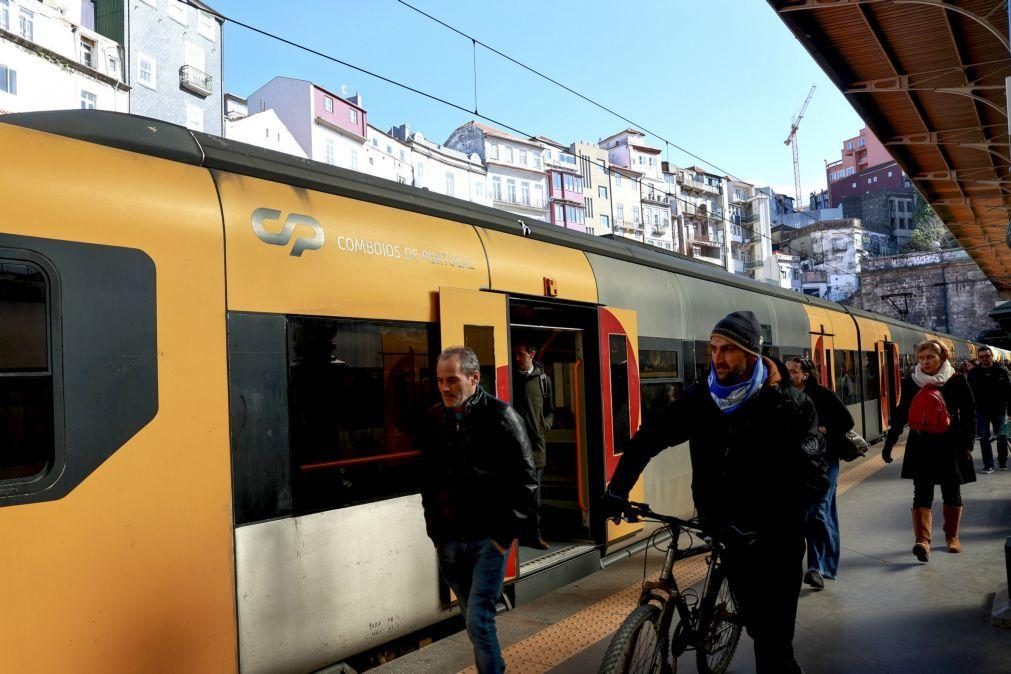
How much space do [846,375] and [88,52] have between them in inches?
1166

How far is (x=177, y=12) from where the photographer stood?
117 ft

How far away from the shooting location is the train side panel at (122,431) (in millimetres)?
2979

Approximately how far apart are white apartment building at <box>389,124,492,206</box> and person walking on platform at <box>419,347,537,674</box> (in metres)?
50.7

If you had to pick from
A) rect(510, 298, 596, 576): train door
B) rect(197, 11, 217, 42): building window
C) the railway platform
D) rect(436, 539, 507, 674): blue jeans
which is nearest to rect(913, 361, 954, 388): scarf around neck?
the railway platform

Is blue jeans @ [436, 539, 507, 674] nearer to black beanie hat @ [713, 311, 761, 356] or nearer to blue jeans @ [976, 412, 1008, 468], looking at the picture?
black beanie hat @ [713, 311, 761, 356]

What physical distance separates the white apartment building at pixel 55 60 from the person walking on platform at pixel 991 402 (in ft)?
89.7

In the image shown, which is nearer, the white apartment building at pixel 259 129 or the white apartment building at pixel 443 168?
the white apartment building at pixel 259 129

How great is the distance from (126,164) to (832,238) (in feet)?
323

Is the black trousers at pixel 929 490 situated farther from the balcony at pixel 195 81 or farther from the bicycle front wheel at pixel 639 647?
the balcony at pixel 195 81

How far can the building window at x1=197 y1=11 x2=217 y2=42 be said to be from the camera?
3693 centimetres

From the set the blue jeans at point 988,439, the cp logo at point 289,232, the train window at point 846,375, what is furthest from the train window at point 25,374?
the train window at point 846,375

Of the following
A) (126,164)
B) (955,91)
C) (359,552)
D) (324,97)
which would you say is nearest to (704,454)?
(359,552)

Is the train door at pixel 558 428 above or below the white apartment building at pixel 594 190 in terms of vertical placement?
below

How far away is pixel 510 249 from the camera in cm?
601
